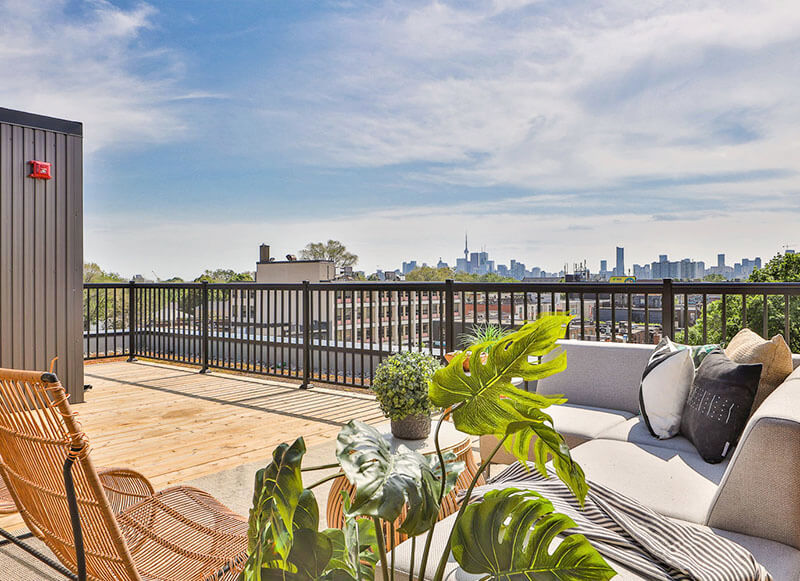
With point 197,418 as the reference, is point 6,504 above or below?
above

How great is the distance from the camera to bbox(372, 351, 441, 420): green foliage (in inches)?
81.7

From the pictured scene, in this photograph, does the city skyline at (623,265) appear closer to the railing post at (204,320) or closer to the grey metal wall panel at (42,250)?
the railing post at (204,320)

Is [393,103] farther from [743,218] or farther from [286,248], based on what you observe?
[743,218]

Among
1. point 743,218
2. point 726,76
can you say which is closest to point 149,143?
point 726,76

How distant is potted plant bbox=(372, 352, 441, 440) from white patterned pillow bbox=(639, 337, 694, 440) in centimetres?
104

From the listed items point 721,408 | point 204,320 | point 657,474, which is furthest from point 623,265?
point 657,474

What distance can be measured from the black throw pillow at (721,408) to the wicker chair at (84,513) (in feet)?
5.75

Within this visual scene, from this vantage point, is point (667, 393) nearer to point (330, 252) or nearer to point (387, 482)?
point (387, 482)

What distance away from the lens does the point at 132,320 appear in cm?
711

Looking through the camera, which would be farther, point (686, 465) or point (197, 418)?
point (197, 418)

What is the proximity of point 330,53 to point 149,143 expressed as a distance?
9408 millimetres

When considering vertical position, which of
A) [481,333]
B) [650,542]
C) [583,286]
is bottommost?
[650,542]

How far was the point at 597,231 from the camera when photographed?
1190 inches

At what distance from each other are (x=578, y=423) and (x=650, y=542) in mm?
1311
